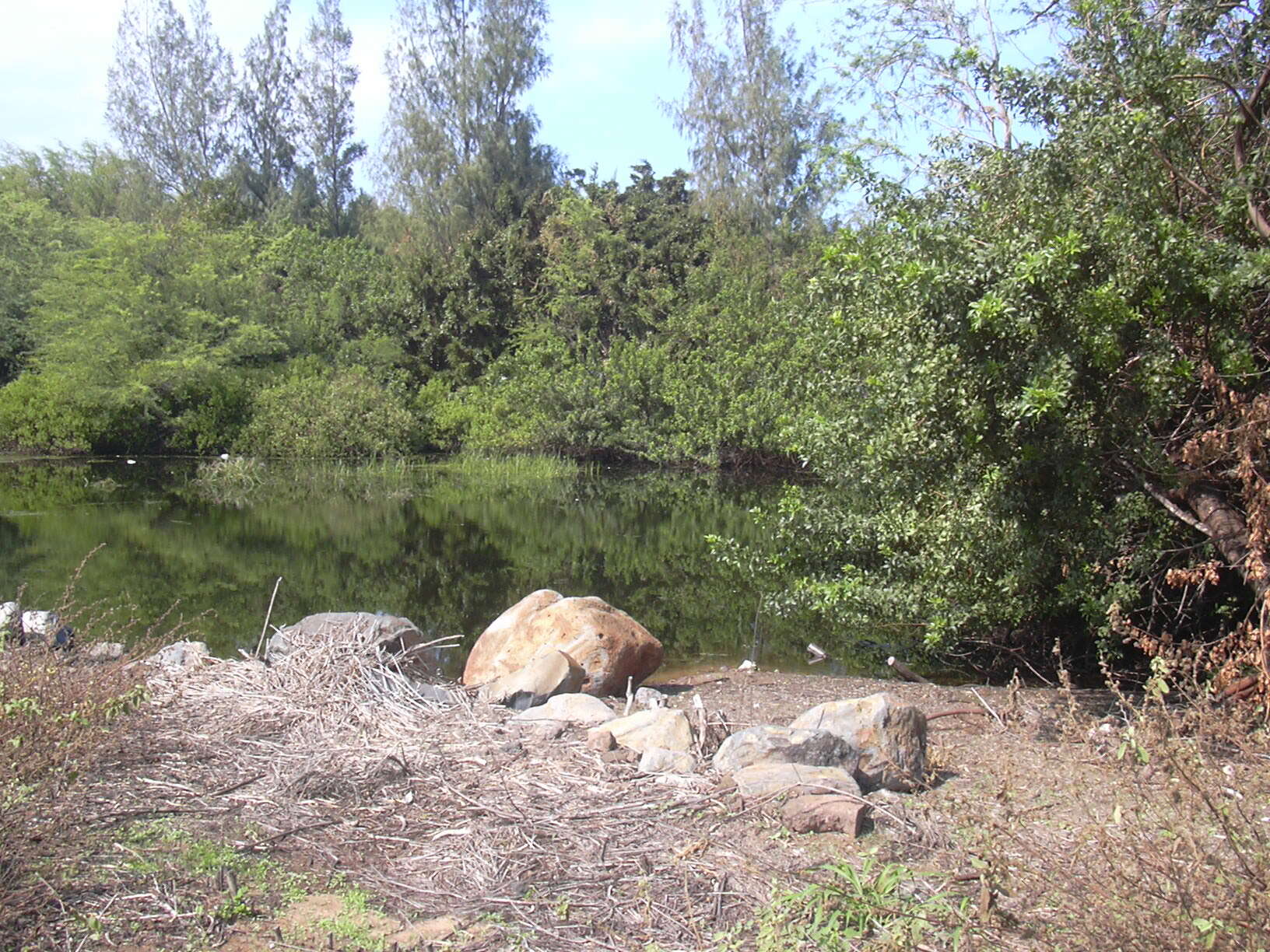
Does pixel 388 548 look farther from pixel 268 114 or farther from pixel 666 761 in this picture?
pixel 268 114

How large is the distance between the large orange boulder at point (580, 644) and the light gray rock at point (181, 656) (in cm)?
189

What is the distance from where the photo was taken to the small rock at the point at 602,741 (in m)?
5.42

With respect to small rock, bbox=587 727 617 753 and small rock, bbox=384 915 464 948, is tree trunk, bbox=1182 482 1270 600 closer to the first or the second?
small rock, bbox=587 727 617 753

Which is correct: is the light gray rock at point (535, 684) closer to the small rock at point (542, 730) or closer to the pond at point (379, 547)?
the small rock at point (542, 730)

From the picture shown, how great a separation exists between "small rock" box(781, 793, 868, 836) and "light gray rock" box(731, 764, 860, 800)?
0.16m

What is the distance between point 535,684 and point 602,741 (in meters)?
1.60

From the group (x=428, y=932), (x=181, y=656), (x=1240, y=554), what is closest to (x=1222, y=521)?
(x=1240, y=554)

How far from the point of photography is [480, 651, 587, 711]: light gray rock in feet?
22.6

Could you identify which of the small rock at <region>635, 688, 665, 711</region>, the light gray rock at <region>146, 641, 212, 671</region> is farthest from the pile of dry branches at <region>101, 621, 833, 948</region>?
the small rock at <region>635, 688, 665, 711</region>

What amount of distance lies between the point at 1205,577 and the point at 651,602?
23.5 feet

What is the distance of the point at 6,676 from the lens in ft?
15.4

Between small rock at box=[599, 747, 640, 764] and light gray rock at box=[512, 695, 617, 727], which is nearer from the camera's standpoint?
small rock at box=[599, 747, 640, 764]

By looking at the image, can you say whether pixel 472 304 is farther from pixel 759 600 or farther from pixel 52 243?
pixel 759 600

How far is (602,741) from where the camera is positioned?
5438mm
